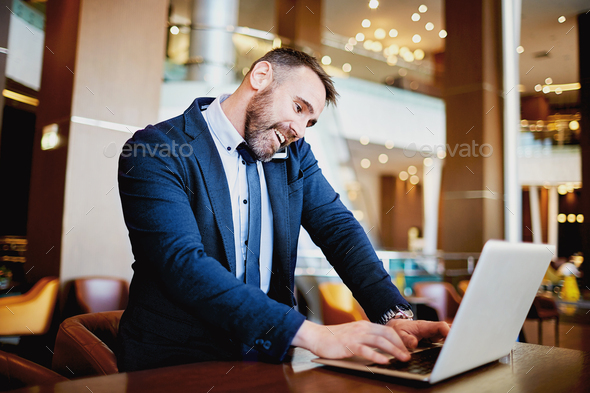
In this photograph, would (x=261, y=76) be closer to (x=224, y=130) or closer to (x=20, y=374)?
(x=224, y=130)

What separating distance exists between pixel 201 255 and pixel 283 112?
1.80 feet

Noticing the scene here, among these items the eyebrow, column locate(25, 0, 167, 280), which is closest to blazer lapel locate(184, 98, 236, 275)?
the eyebrow

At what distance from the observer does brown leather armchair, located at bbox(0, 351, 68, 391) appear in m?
1.10

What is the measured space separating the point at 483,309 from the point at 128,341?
789mm

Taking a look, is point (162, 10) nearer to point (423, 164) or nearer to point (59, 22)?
point (59, 22)

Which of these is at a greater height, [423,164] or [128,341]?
[423,164]

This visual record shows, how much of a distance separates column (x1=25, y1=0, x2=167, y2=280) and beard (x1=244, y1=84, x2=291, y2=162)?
102 inches

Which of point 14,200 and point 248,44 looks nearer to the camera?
point 14,200

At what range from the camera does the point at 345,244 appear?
4.64 feet

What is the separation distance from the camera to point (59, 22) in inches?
147

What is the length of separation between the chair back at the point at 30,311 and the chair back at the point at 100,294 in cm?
22

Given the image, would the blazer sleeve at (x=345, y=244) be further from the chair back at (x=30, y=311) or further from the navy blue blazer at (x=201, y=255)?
the chair back at (x=30, y=311)

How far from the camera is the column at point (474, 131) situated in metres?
5.57

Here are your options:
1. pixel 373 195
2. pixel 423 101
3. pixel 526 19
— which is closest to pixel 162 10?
pixel 526 19
